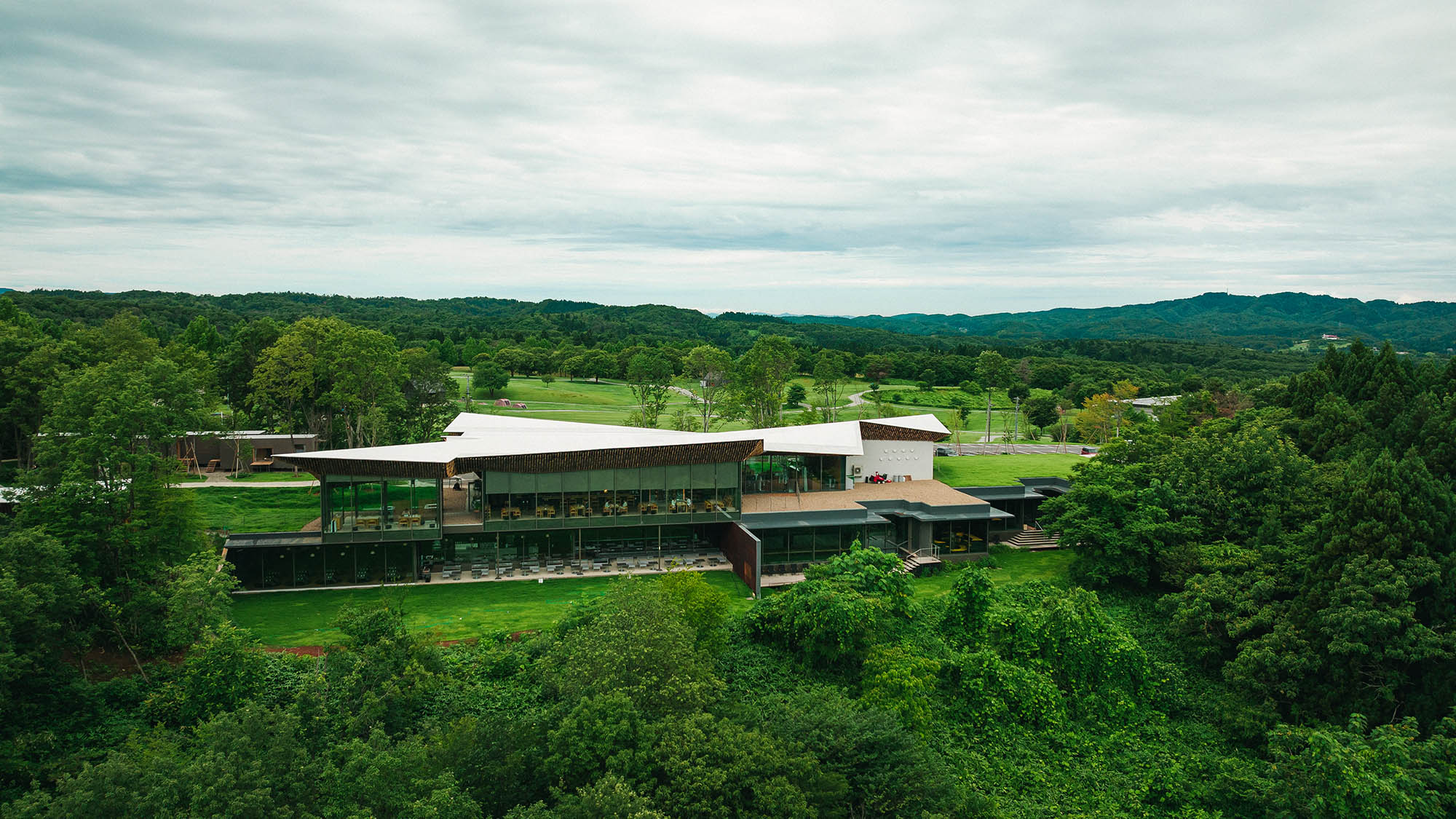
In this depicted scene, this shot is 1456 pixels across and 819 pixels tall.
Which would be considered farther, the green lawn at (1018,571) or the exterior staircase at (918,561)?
Result: the exterior staircase at (918,561)

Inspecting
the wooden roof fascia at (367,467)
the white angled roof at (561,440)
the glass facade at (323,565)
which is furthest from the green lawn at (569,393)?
the wooden roof fascia at (367,467)

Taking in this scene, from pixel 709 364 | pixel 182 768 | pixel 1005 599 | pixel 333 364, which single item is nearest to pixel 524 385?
pixel 709 364

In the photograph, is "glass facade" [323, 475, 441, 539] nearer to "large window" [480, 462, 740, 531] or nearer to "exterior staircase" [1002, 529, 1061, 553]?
"large window" [480, 462, 740, 531]

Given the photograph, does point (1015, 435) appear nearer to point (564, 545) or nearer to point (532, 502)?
point (564, 545)

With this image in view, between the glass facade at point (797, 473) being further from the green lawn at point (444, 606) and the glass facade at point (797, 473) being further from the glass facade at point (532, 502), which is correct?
the green lawn at point (444, 606)

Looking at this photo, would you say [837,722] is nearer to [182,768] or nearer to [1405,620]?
[182,768]

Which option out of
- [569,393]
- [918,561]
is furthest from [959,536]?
[569,393]
